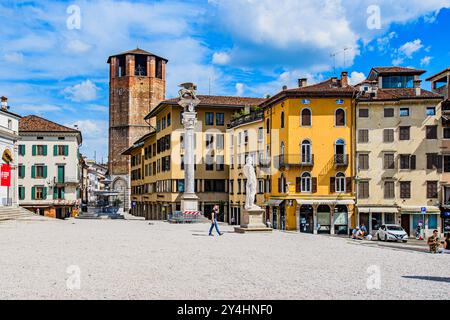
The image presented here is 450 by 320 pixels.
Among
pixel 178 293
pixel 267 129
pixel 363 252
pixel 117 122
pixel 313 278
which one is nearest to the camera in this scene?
pixel 178 293

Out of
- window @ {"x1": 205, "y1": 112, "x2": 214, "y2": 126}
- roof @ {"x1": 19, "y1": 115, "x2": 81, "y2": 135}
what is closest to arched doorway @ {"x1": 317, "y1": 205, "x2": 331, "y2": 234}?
window @ {"x1": 205, "y1": 112, "x2": 214, "y2": 126}

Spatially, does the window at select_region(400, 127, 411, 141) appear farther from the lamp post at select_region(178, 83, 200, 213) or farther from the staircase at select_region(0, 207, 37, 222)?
the staircase at select_region(0, 207, 37, 222)

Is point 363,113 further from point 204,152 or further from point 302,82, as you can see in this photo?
point 204,152

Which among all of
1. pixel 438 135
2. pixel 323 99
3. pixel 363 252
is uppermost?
pixel 323 99

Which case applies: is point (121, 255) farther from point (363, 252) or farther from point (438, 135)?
point (438, 135)

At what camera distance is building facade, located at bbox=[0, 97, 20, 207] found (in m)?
52.0

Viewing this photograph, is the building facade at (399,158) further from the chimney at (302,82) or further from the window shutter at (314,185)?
the chimney at (302,82)

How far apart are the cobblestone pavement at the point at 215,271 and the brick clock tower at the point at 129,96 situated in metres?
81.8

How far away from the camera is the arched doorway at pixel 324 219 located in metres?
50.0

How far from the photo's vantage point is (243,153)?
5941 centimetres

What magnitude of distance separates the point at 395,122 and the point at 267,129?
38.2 feet

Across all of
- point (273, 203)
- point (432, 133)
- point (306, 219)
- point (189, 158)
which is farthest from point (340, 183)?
point (189, 158)

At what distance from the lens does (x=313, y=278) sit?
49.5 feet
